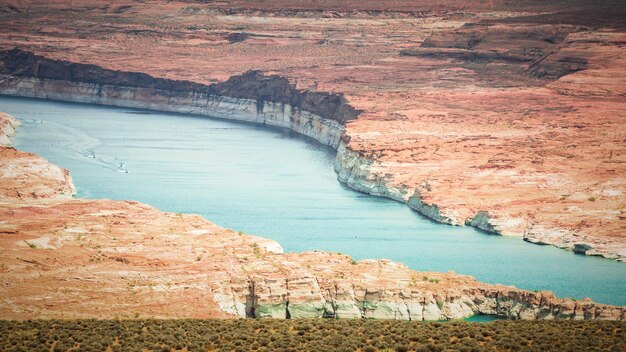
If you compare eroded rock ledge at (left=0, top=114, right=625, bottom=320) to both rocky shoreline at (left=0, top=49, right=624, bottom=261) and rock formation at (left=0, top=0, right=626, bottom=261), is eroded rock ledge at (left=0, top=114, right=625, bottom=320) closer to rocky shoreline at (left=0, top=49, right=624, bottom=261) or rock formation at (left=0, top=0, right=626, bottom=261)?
rock formation at (left=0, top=0, right=626, bottom=261)

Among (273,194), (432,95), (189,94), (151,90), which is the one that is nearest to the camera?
(273,194)

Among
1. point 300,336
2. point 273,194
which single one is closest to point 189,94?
point 273,194

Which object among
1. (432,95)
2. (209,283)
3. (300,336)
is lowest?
(209,283)

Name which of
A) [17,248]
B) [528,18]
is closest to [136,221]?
[17,248]

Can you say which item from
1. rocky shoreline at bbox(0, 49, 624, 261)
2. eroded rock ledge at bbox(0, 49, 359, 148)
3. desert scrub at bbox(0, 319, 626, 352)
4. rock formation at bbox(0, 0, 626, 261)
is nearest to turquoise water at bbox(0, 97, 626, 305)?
rock formation at bbox(0, 0, 626, 261)

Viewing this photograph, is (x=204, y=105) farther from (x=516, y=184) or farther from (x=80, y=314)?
(x=80, y=314)

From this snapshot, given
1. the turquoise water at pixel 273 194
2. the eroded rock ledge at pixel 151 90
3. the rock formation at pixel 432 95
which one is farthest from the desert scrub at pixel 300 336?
the eroded rock ledge at pixel 151 90

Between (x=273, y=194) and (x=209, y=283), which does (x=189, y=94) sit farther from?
(x=209, y=283)
